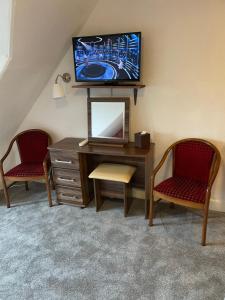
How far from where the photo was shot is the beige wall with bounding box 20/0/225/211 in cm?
216

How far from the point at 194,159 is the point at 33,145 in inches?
77.1

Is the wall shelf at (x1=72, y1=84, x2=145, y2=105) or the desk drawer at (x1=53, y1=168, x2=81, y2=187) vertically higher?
the wall shelf at (x1=72, y1=84, x2=145, y2=105)

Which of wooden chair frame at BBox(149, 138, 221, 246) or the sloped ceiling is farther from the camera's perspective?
wooden chair frame at BBox(149, 138, 221, 246)

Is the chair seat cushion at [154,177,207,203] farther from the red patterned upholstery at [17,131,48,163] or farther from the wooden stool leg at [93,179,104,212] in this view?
the red patterned upholstery at [17,131,48,163]

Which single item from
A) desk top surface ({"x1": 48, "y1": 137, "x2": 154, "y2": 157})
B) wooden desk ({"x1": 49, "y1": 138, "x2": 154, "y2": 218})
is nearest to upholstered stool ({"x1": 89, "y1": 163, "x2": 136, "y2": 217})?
wooden desk ({"x1": 49, "y1": 138, "x2": 154, "y2": 218})

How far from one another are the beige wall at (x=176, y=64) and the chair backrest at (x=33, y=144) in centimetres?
92

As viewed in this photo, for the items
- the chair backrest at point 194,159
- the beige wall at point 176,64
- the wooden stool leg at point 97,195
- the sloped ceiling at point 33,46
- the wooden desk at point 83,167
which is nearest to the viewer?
the sloped ceiling at point 33,46

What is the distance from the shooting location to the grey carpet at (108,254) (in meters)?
1.70

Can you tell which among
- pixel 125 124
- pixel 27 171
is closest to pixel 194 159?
pixel 125 124

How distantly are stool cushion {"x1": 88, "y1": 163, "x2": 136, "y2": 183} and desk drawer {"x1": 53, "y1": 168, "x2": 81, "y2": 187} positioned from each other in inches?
8.6

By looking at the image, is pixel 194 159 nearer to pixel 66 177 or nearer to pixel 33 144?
pixel 66 177

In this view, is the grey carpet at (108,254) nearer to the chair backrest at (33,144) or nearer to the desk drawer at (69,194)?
the desk drawer at (69,194)

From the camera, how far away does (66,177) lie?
8.57ft

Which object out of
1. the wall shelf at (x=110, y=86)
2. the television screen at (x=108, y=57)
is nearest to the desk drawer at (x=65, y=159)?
the wall shelf at (x=110, y=86)
